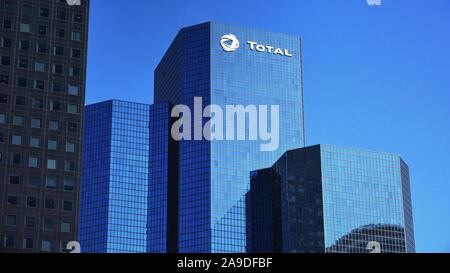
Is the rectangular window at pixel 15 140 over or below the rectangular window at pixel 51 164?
over

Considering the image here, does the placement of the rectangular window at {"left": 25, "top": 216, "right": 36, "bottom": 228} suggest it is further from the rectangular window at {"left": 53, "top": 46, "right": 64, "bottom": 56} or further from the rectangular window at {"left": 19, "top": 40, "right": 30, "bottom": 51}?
the rectangular window at {"left": 19, "top": 40, "right": 30, "bottom": 51}

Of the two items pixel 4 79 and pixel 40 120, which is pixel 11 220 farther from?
pixel 4 79

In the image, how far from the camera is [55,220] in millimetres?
129125

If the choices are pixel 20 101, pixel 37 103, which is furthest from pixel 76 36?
A: pixel 20 101

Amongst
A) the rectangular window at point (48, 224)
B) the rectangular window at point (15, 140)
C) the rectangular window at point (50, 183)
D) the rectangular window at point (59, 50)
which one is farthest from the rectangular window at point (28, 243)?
the rectangular window at point (59, 50)

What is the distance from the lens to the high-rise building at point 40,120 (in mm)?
128000

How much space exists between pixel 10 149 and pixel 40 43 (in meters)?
19.7

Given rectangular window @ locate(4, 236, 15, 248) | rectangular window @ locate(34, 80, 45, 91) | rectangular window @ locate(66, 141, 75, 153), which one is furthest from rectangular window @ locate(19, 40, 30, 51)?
rectangular window @ locate(4, 236, 15, 248)

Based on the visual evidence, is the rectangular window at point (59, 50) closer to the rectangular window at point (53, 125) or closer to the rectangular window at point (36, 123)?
the rectangular window at point (53, 125)

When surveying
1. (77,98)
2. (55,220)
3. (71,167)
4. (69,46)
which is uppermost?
(69,46)

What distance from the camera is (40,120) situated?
13462 centimetres

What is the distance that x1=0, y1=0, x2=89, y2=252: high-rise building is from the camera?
128000 mm
